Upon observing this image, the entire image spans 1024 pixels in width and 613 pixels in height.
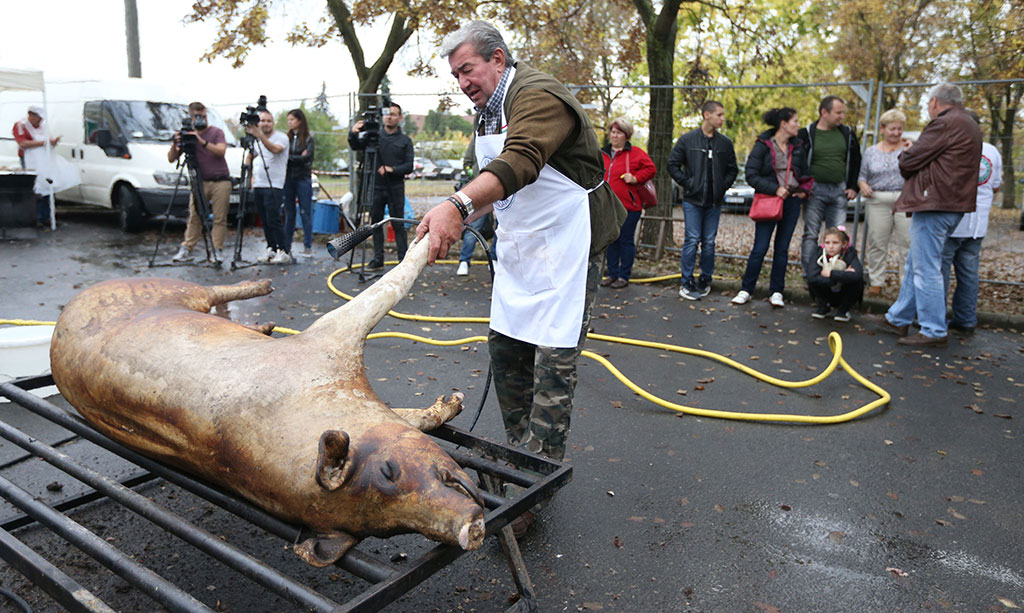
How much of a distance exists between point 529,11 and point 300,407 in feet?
34.7

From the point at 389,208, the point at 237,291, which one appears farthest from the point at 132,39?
the point at 237,291

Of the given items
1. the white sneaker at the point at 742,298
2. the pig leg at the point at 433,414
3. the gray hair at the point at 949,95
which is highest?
the gray hair at the point at 949,95

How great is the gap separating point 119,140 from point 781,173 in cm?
996

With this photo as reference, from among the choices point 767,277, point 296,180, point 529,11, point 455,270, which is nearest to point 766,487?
point 767,277

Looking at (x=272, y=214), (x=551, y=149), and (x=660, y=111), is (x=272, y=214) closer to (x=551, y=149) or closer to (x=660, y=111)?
(x=660, y=111)

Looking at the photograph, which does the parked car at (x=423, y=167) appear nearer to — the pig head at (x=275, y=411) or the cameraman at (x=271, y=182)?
the cameraman at (x=271, y=182)

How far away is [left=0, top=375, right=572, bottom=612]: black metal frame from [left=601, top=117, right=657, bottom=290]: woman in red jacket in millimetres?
5882

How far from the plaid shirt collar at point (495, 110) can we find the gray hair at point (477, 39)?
0.12 m

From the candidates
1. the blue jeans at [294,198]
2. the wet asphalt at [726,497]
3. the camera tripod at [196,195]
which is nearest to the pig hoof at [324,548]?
the wet asphalt at [726,497]

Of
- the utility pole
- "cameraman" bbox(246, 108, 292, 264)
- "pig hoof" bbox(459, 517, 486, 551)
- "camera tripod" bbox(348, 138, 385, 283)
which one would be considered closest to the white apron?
"pig hoof" bbox(459, 517, 486, 551)

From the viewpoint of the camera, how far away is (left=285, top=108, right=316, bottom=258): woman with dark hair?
9516 mm

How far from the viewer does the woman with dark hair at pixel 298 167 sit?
952 cm

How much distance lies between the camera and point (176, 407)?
88.1 inches

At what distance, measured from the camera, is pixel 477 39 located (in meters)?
2.69
